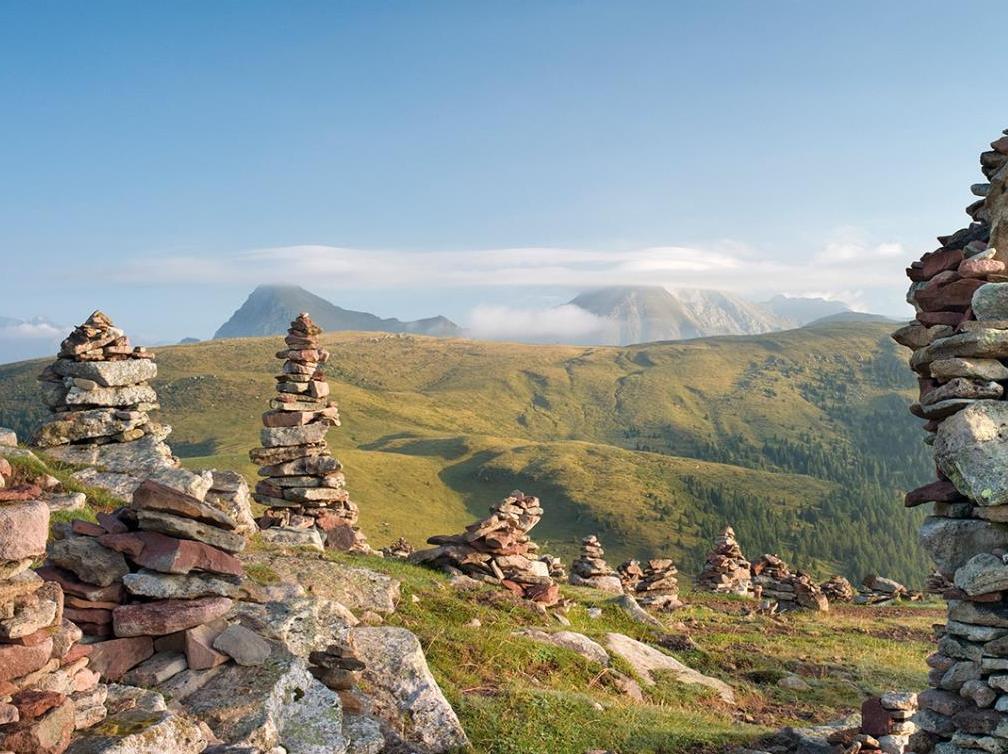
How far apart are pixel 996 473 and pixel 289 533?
20193 mm

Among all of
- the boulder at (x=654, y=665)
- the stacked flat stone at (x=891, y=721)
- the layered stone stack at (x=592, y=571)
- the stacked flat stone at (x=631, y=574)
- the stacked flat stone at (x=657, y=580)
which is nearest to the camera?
the stacked flat stone at (x=891, y=721)

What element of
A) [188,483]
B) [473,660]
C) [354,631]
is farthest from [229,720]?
[188,483]

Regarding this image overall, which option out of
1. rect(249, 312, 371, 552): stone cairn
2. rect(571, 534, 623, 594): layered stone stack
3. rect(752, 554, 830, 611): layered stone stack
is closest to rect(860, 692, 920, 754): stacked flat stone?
rect(249, 312, 371, 552): stone cairn

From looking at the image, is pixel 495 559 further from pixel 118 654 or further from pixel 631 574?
pixel 631 574

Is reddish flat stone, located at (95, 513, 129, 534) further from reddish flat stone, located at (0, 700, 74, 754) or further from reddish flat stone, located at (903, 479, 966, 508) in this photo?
reddish flat stone, located at (903, 479, 966, 508)

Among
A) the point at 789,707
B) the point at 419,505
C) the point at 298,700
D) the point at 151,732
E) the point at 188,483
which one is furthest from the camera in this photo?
the point at 419,505

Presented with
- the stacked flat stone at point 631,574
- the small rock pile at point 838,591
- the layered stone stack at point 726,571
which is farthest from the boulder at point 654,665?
the small rock pile at point 838,591

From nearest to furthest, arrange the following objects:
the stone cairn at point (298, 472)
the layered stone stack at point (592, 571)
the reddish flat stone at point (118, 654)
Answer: the reddish flat stone at point (118, 654) < the stone cairn at point (298, 472) < the layered stone stack at point (592, 571)

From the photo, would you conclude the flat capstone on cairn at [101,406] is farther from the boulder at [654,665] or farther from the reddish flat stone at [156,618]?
the boulder at [654,665]

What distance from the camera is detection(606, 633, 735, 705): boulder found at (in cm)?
2102

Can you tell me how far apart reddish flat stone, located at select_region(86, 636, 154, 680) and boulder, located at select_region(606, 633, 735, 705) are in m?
13.0

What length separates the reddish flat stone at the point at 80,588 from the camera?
11.7m

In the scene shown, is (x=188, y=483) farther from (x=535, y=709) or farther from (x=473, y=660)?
(x=535, y=709)

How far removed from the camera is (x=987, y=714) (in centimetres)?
1243
